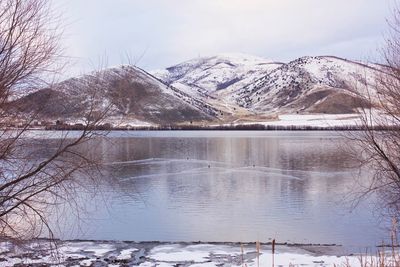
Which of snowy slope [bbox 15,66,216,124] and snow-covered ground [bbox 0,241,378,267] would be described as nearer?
snowy slope [bbox 15,66,216,124]

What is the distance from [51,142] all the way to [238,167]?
30.6 meters

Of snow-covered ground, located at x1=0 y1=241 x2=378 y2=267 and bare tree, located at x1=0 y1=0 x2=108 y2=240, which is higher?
bare tree, located at x1=0 y1=0 x2=108 y2=240

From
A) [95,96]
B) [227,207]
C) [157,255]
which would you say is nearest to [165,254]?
[157,255]

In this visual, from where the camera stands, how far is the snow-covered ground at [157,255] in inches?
511

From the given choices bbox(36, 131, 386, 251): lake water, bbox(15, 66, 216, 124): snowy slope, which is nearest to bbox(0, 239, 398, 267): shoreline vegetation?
bbox(36, 131, 386, 251): lake water

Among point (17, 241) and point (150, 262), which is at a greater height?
point (17, 241)

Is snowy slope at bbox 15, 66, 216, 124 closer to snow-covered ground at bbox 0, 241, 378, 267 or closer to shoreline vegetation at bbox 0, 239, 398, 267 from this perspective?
shoreline vegetation at bbox 0, 239, 398, 267

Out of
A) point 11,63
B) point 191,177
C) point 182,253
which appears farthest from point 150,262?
point 191,177

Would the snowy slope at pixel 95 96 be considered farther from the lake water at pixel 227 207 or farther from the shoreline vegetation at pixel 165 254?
the shoreline vegetation at pixel 165 254

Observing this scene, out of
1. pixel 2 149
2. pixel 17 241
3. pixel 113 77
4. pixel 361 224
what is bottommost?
pixel 361 224

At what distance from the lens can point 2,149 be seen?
9820 mm

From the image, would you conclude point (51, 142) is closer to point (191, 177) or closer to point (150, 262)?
point (150, 262)

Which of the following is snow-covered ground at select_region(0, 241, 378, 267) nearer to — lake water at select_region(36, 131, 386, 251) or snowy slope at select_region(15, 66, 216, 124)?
lake water at select_region(36, 131, 386, 251)

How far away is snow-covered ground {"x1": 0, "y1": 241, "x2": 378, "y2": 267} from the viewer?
1297cm
